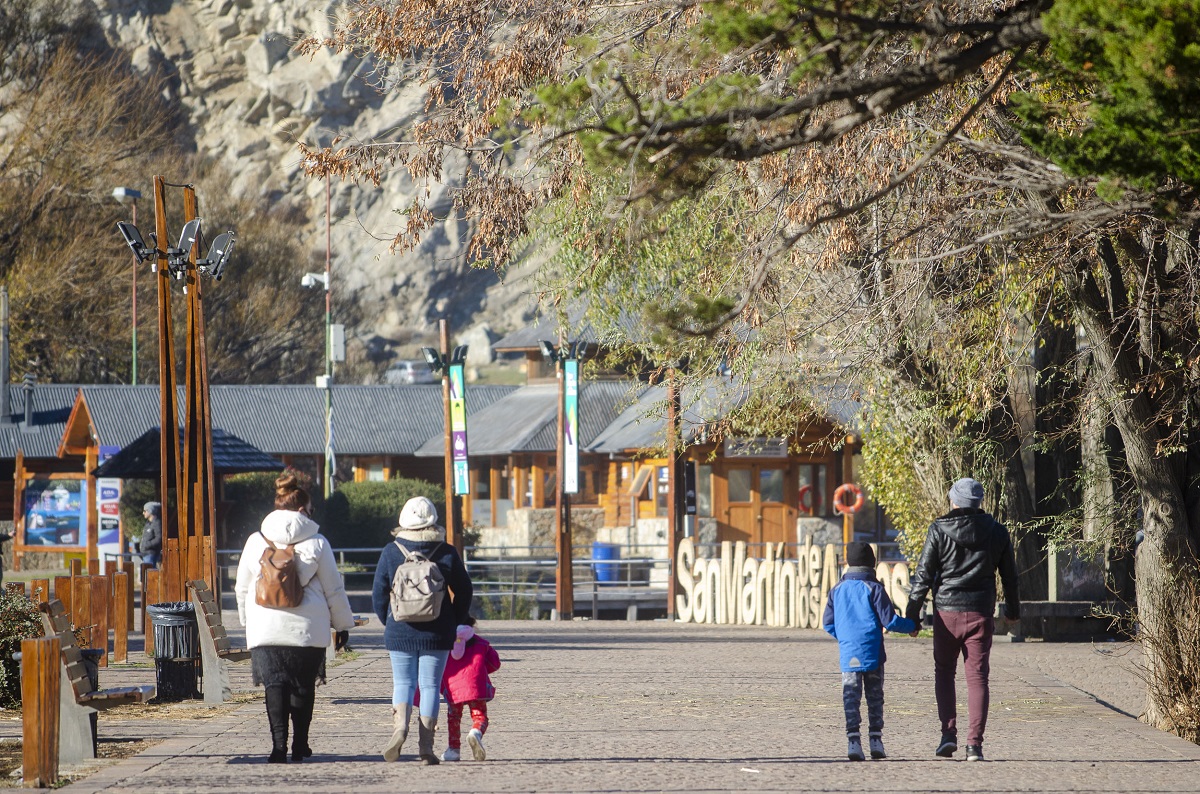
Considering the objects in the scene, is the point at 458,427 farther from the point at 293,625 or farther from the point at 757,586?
the point at 293,625

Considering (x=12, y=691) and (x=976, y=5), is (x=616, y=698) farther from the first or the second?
(x=976, y=5)

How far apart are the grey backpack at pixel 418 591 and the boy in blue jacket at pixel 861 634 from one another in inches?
87.2

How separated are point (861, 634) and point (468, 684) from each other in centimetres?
224

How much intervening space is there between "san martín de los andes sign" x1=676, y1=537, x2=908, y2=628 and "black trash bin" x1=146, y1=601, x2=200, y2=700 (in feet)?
38.6

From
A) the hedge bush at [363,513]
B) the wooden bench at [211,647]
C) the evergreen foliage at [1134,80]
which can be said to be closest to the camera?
the evergreen foliage at [1134,80]

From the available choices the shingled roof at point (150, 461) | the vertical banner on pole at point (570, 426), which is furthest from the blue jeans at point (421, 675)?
the shingled roof at point (150, 461)

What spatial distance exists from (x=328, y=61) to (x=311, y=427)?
6109cm

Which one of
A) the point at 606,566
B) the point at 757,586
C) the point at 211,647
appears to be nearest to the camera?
the point at 211,647

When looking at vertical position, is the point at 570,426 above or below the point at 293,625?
above

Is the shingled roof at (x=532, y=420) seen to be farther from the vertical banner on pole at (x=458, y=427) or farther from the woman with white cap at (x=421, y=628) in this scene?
the woman with white cap at (x=421, y=628)

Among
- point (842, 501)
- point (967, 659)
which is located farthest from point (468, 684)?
point (842, 501)

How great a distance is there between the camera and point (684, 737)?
394 inches

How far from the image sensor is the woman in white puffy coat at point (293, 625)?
27.7ft

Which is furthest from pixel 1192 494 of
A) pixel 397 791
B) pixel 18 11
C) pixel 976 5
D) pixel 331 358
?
pixel 18 11
